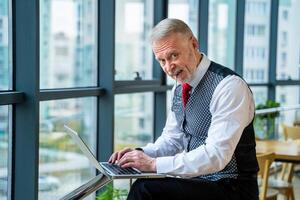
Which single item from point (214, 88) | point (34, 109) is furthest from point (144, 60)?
point (214, 88)

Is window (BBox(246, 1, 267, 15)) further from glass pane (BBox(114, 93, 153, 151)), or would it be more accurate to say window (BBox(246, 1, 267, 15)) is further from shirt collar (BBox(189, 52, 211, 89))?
shirt collar (BBox(189, 52, 211, 89))

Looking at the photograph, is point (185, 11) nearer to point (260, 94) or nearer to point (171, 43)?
point (260, 94)

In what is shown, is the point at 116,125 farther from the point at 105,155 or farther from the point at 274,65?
the point at 274,65

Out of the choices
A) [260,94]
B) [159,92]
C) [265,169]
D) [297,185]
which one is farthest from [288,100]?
[265,169]

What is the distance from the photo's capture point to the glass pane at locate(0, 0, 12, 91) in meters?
2.96

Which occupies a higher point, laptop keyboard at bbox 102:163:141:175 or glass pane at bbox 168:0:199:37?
glass pane at bbox 168:0:199:37

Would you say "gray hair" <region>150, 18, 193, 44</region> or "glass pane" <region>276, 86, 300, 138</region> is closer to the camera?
"gray hair" <region>150, 18, 193, 44</region>

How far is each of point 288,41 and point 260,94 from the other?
96 centimetres

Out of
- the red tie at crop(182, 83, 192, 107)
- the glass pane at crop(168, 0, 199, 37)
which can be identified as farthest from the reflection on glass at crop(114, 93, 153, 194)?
the red tie at crop(182, 83, 192, 107)

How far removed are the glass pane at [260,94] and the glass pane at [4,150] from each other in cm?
414

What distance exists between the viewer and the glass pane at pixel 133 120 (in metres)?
4.15

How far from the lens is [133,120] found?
14.4ft

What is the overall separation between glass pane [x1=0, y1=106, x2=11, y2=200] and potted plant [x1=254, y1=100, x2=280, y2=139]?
363cm

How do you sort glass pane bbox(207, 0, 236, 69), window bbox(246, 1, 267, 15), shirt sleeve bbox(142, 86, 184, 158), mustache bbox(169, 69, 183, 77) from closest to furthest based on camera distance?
1. mustache bbox(169, 69, 183, 77)
2. shirt sleeve bbox(142, 86, 184, 158)
3. glass pane bbox(207, 0, 236, 69)
4. window bbox(246, 1, 267, 15)
